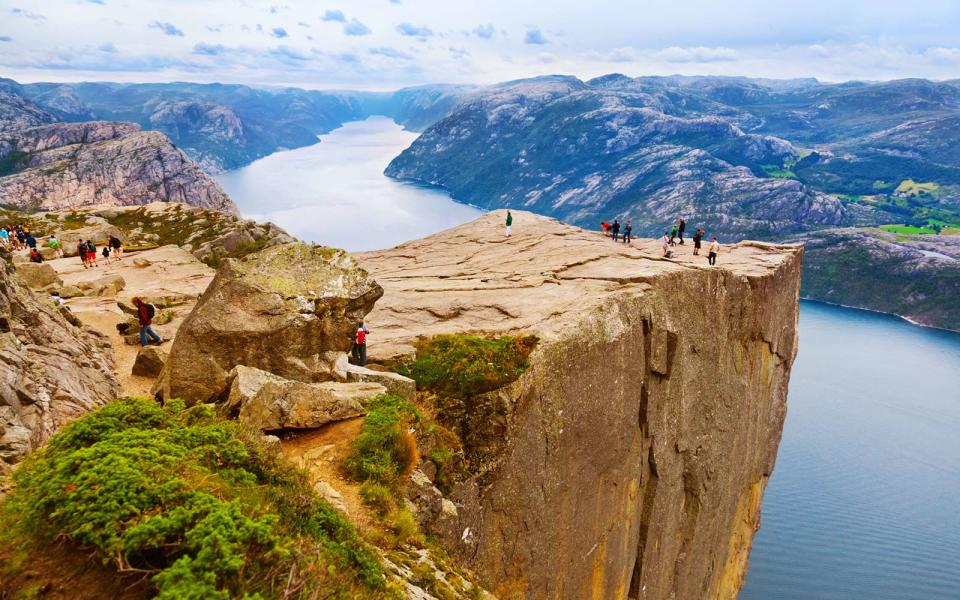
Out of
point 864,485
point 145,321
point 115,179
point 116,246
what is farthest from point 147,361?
point 115,179

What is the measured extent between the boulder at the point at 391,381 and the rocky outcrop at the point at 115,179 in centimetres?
14769

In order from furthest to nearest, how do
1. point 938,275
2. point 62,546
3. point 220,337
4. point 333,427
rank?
1. point 938,275
2. point 220,337
3. point 333,427
4. point 62,546

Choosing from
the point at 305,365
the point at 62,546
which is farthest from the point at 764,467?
the point at 62,546

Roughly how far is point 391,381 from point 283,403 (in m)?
3.45

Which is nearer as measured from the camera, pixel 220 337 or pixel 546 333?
pixel 220 337

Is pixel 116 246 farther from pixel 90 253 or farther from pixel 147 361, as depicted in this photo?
pixel 147 361

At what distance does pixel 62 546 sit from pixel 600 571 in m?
19.2

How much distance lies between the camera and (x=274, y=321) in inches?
609

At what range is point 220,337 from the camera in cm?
1485

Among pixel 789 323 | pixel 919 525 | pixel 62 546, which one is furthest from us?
pixel 919 525

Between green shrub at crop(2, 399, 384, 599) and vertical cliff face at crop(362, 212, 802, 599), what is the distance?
5.87 metres

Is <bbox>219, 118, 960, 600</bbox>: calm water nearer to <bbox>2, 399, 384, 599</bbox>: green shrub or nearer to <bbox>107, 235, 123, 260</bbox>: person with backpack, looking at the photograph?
<bbox>2, 399, 384, 599</bbox>: green shrub

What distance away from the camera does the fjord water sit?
5169cm

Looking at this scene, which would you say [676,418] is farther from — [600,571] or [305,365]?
[305,365]
